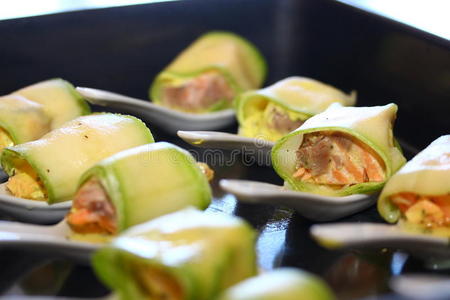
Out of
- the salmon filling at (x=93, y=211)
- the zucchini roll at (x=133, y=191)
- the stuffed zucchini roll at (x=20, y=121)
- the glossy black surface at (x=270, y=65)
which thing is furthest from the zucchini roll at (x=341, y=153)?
the stuffed zucchini roll at (x=20, y=121)

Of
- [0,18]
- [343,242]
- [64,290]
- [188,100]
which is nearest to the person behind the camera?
[343,242]

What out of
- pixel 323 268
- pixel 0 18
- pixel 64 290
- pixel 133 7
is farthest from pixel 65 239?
pixel 133 7

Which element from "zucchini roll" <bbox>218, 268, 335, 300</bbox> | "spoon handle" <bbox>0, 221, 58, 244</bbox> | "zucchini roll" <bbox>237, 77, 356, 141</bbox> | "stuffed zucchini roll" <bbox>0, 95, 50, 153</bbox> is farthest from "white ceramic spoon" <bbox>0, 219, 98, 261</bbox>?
"zucchini roll" <bbox>237, 77, 356, 141</bbox>

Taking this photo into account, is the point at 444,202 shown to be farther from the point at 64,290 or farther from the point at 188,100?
the point at 188,100

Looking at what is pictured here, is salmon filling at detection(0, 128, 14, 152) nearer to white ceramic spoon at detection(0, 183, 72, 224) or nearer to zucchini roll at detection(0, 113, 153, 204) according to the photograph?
zucchini roll at detection(0, 113, 153, 204)

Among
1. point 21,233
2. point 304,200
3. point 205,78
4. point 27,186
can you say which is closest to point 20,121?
point 27,186

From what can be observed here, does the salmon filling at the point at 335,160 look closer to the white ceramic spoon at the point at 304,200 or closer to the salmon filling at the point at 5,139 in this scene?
the white ceramic spoon at the point at 304,200
